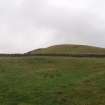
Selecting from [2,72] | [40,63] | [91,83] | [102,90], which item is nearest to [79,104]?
[102,90]

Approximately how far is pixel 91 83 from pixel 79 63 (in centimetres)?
969

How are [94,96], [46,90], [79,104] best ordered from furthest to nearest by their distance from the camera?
[46,90], [94,96], [79,104]

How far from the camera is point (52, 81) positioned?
3045 centimetres

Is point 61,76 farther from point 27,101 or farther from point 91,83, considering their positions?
point 27,101

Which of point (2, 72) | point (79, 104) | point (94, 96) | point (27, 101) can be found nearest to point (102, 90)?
point (94, 96)

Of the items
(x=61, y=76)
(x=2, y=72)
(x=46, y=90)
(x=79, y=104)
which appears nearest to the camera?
(x=79, y=104)

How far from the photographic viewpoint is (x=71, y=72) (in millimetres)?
34281

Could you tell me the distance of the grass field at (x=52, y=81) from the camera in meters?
25.2

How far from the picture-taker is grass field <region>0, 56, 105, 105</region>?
25219 millimetres

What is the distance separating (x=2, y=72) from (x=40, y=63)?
598 centimetres

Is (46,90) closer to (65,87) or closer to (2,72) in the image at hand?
(65,87)

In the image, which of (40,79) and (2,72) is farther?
(2,72)

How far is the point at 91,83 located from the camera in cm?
2894

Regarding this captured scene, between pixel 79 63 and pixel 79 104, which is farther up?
pixel 79 63
